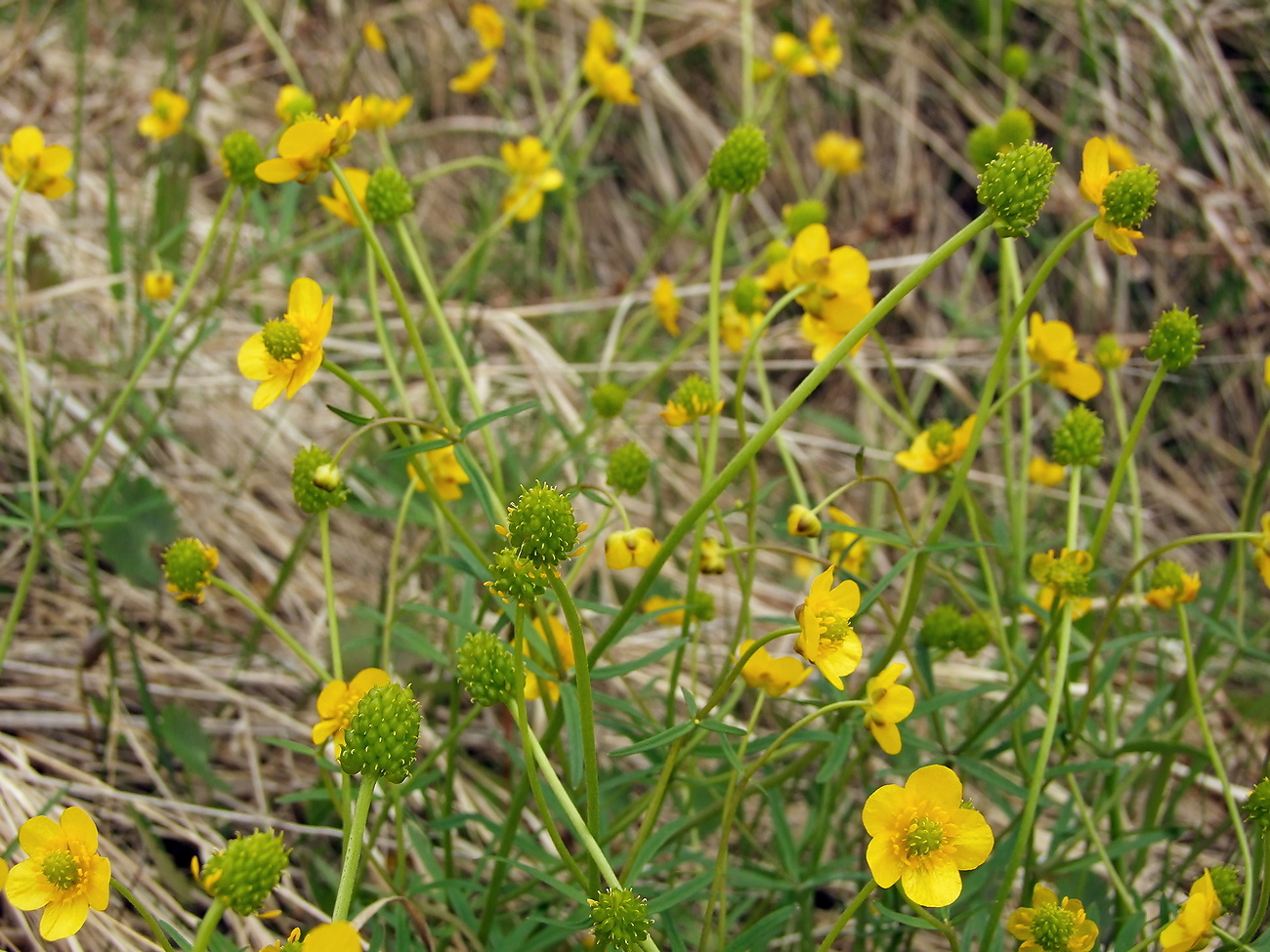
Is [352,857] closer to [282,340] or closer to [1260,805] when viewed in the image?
[282,340]

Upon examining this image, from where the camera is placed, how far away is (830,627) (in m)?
1.03

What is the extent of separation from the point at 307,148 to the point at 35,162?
0.70 meters

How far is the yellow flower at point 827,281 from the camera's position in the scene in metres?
1.32

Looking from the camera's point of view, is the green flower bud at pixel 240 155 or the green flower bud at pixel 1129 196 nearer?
the green flower bud at pixel 1129 196

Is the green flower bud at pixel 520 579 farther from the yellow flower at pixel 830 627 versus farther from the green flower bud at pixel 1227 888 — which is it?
the green flower bud at pixel 1227 888

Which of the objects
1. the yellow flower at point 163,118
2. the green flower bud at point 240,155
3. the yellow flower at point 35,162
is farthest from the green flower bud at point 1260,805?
the yellow flower at point 163,118

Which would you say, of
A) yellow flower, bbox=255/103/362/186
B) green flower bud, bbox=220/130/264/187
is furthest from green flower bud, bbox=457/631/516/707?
green flower bud, bbox=220/130/264/187

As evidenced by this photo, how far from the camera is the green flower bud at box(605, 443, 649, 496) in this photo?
131 centimetres

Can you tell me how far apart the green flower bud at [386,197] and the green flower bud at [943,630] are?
880 millimetres

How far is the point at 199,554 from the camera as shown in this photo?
1257mm

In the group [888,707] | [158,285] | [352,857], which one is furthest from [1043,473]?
[158,285]

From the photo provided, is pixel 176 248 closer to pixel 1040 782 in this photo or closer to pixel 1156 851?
pixel 1040 782

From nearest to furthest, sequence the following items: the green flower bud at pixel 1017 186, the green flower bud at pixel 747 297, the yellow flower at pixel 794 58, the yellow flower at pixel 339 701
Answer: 1. the green flower bud at pixel 1017 186
2. the yellow flower at pixel 339 701
3. the green flower bud at pixel 747 297
4. the yellow flower at pixel 794 58

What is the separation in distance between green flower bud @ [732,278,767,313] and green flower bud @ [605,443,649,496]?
447 millimetres
